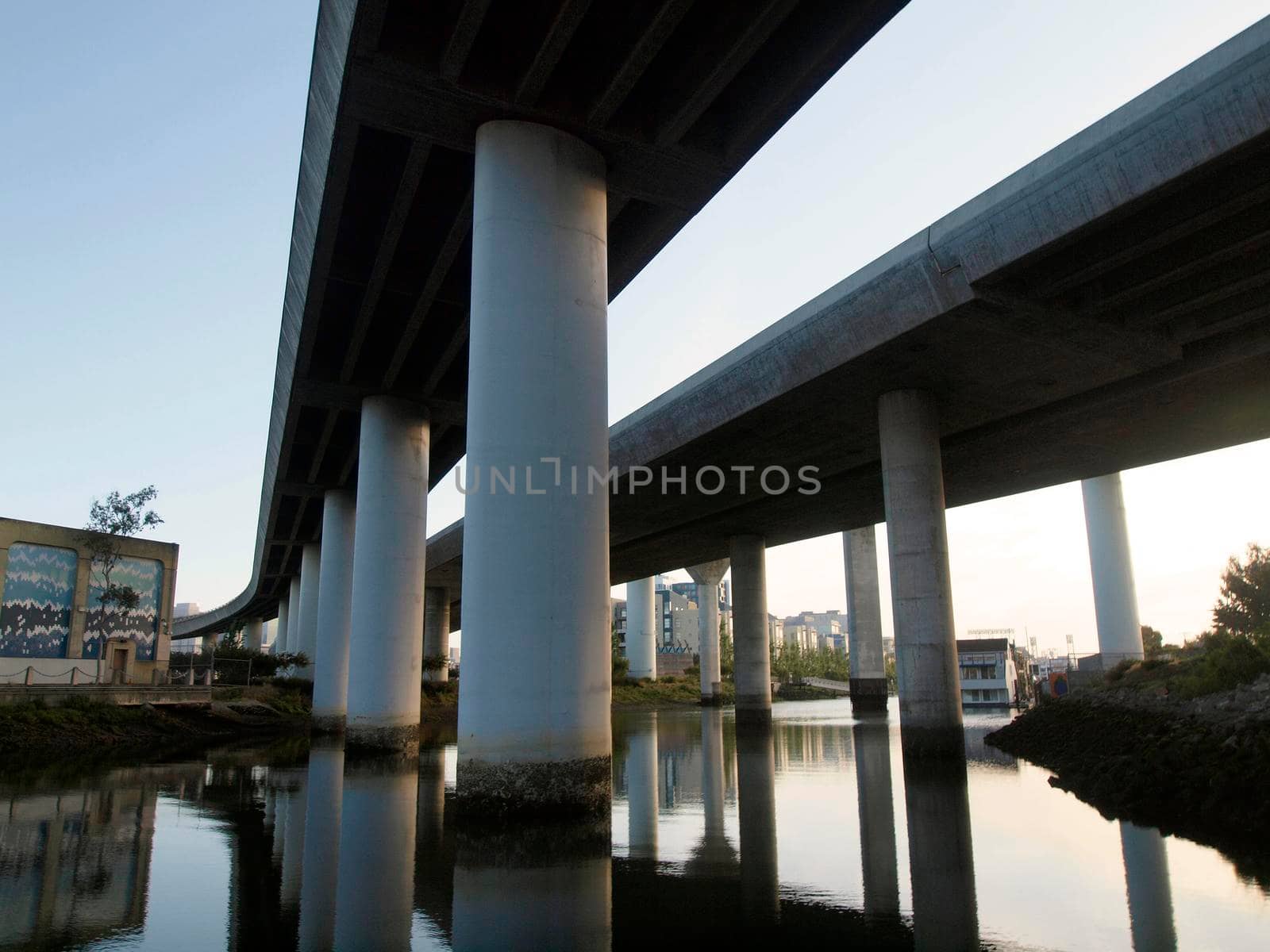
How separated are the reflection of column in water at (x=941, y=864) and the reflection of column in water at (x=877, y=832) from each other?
0.18 metres

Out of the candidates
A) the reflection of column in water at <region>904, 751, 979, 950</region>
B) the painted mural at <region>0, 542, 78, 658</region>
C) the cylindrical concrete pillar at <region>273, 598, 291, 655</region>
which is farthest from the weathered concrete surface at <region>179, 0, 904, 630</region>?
the cylindrical concrete pillar at <region>273, 598, 291, 655</region>

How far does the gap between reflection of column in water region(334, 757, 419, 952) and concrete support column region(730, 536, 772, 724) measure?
24.2 meters

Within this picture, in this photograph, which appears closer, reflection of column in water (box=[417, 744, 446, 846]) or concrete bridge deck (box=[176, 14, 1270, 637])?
reflection of column in water (box=[417, 744, 446, 846])

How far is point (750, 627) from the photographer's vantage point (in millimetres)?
38938

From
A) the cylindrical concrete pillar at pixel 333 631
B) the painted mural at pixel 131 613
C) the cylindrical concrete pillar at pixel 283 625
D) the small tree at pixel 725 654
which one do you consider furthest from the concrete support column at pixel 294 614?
the small tree at pixel 725 654

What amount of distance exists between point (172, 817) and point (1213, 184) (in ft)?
52.4

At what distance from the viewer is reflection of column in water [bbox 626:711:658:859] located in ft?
30.2

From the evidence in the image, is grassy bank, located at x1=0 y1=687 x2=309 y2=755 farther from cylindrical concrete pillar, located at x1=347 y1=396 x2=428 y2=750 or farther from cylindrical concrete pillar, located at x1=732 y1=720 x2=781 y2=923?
cylindrical concrete pillar, located at x1=732 y1=720 x2=781 y2=923

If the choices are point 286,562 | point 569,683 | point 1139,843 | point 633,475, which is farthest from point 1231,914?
point 286,562

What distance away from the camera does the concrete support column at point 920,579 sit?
18172mm

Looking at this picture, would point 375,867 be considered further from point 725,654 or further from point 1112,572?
point 725,654

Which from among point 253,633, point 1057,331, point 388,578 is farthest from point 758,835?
point 253,633

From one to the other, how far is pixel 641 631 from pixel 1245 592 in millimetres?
43633

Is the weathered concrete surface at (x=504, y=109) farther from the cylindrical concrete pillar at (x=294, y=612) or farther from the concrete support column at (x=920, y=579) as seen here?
the cylindrical concrete pillar at (x=294, y=612)
